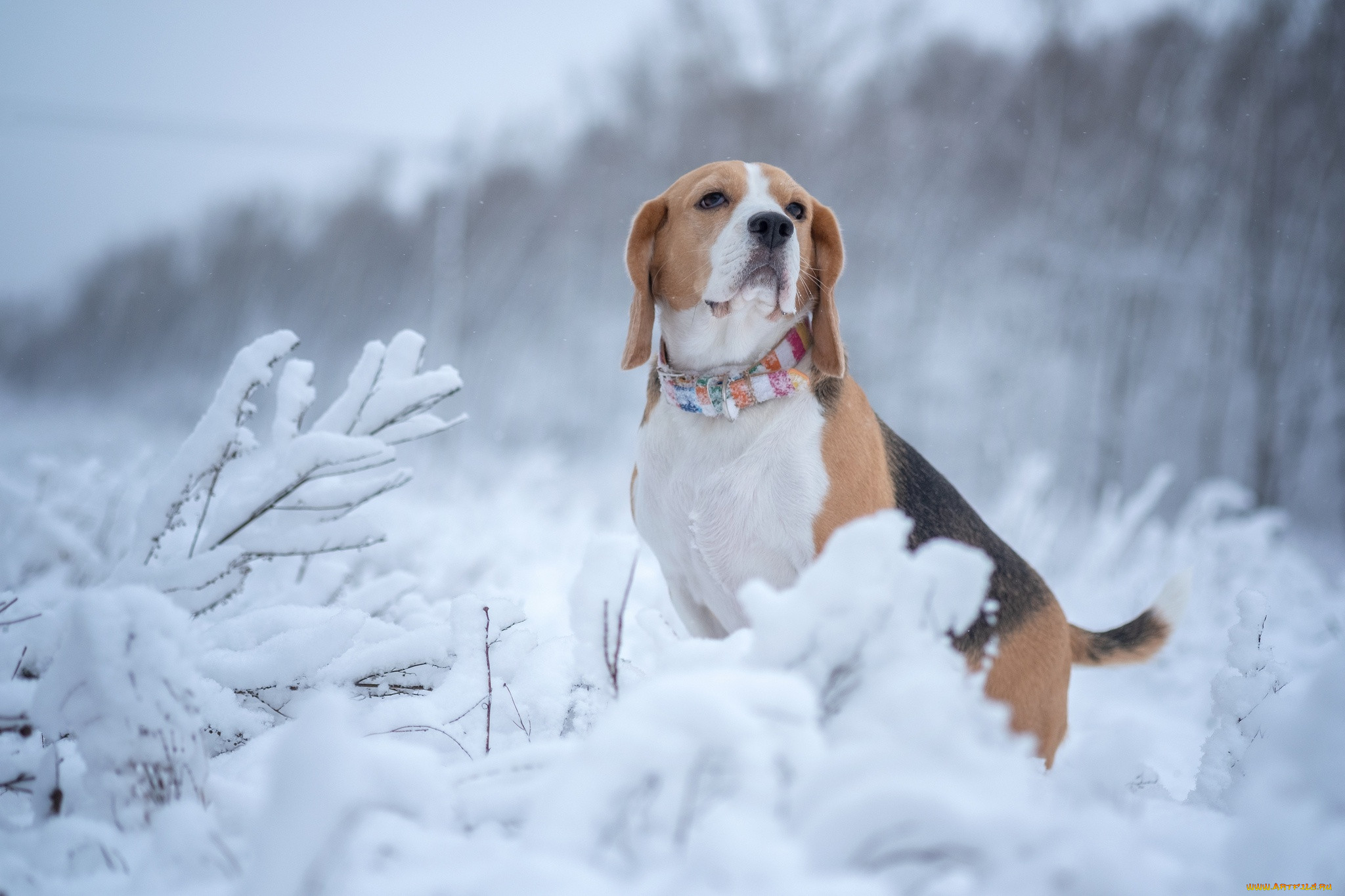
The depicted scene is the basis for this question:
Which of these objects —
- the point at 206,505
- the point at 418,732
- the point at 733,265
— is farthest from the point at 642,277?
the point at 418,732

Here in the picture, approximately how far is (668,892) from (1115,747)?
409mm

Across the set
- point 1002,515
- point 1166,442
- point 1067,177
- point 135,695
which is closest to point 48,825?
point 135,695

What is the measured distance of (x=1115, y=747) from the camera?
63 cm

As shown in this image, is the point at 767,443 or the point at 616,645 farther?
the point at 767,443

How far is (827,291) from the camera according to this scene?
84.7 inches

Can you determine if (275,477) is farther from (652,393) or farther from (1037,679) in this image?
(1037,679)

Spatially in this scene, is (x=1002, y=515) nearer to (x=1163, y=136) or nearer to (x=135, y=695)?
(x=135, y=695)

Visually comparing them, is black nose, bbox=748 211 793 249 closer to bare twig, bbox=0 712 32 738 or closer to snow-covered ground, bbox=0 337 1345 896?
snow-covered ground, bbox=0 337 1345 896

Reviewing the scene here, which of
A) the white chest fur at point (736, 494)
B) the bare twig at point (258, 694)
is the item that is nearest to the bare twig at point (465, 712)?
the bare twig at point (258, 694)

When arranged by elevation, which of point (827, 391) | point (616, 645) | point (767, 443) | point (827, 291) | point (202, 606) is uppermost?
point (827, 291)

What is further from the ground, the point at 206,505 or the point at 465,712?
the point at 206,505

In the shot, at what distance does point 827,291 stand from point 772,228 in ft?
0.92

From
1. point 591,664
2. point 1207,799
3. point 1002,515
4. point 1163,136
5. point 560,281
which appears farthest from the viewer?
point 560,281

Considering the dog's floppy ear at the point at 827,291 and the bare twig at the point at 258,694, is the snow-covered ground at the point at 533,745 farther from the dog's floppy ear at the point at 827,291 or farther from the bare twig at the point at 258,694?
the dog's floppy ear at the point at 827,291
